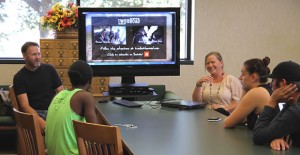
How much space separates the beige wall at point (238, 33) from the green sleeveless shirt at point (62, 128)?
328cm

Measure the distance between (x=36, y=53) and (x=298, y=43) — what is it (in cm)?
385

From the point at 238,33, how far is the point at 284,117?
4.16m

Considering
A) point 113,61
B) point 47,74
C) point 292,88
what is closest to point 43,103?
point 47,74

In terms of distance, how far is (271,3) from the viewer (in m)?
6.21

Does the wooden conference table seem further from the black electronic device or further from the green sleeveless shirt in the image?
the black electronic device

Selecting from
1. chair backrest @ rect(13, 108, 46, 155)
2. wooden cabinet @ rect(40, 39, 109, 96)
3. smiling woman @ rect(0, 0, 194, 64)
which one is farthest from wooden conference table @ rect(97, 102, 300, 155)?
smiling woman @ rect(0, 0, 194, 64)

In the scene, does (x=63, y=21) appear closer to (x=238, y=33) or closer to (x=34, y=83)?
(x=34, y=83)

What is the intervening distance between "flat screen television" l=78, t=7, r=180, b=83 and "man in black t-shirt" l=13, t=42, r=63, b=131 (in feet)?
1.71

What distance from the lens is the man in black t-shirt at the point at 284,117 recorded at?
2.16 metres

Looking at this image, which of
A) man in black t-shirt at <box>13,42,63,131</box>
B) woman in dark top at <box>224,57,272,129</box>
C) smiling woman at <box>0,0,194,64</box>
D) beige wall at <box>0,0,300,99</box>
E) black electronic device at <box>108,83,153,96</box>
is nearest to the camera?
woman in dark top at <box>224,57,272,129</box>

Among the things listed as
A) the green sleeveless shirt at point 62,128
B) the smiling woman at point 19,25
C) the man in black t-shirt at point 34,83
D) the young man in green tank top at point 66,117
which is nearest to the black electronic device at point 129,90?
the man in black t-shirt at point 34,83

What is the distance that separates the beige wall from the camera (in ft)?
20.1

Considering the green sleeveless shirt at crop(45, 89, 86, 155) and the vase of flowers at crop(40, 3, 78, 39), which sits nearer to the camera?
the green sleeveless shirt at crop(45, 89, 86, 155)

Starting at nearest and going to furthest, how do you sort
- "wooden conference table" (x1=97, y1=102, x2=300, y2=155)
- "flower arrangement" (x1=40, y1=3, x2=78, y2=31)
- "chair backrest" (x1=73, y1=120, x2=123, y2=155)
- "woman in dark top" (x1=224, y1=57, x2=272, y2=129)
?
"chair backrest" (x1=73, y1=120, x2=123, y2=155)
"wooden conference table" (x1=97, y1=102, x2=300, y2=155)
"woman in dark top" (x1=224, y1=57, x2=272, y2=129)
"flower arrangement" (x1=40, y1=3, x2=78, y2=31)
